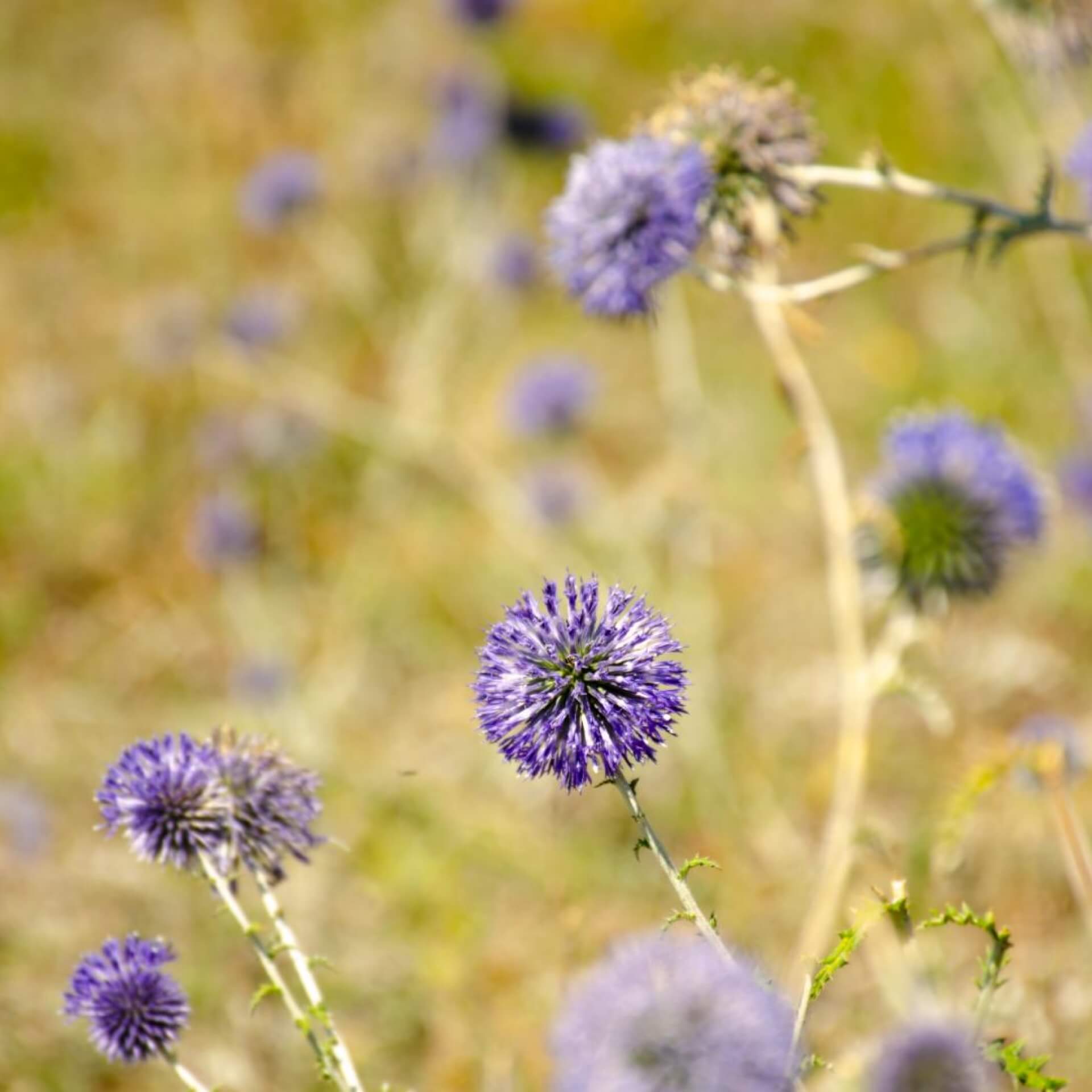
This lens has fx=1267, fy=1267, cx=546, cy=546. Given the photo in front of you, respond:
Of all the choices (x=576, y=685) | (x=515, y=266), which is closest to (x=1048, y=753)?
(x=576, y=685)

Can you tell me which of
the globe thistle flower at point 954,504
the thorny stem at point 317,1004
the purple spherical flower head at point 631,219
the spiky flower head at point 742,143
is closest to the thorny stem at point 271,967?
the thorny stem at point 317,1004

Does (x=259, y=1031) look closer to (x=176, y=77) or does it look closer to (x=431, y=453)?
(x=431, y=453)

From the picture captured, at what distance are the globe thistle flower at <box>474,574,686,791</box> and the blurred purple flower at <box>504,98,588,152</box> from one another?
18.9 feet

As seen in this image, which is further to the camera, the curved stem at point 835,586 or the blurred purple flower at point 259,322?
the blurred purple flower at point 259,322

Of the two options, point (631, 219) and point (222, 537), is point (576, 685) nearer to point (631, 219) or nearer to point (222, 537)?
point (631, 219)

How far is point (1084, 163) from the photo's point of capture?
91.4 inches

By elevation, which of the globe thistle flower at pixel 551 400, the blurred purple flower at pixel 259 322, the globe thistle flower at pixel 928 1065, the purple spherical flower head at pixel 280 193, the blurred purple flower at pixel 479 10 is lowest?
the globe thistle flower at pixel 928 1065

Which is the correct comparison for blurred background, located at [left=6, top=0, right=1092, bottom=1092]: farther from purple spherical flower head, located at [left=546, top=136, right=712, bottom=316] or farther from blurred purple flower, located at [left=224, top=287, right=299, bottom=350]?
purple spherical flower head, located at [left=546, top=136, right=712, bottom=316]

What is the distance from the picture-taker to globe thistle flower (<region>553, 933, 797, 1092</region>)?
1089mm

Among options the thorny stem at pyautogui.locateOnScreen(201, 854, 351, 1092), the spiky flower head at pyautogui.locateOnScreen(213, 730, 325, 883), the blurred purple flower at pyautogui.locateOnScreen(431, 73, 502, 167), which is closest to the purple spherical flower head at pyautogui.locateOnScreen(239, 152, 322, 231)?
the blurred purple flower at pyautogui.locateOnScreen(431, 73, 502, 167)

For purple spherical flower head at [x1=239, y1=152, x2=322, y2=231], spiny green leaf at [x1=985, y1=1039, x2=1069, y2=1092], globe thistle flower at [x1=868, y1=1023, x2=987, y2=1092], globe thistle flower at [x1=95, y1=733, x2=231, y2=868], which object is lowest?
globe thistle flower at [x1=868, y1=1023, x2=987, y2=1092]

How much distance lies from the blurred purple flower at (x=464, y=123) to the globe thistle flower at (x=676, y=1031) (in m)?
6.00

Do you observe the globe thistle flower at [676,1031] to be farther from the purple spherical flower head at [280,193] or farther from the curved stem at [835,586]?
the purple spherical flower head at [280,193]

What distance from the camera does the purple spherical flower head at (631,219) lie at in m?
2.16
